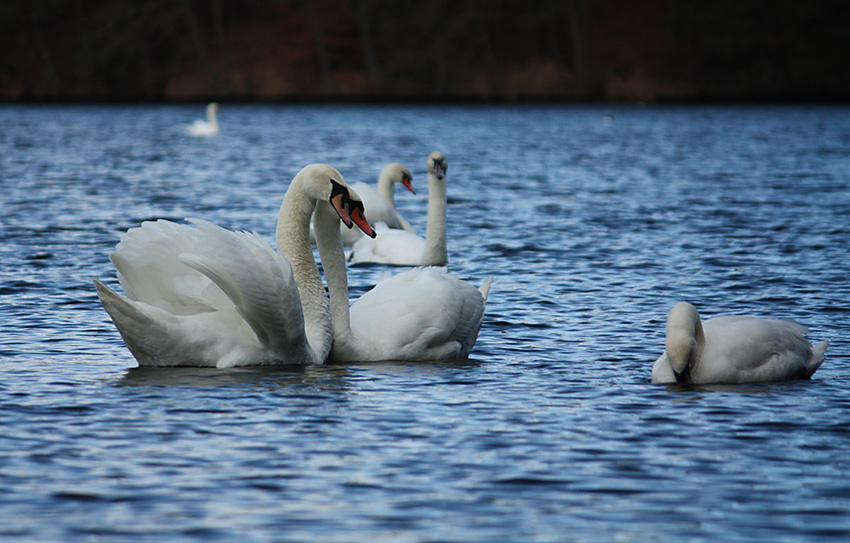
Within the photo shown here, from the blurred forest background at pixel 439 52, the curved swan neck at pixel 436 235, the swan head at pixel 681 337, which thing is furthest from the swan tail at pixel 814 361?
the blurred forest background at pixel 439 52

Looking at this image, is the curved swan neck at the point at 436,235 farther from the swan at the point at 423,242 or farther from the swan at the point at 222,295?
→ the swan at the point at 222,295

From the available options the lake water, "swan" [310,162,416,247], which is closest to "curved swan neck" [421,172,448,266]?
the lake water

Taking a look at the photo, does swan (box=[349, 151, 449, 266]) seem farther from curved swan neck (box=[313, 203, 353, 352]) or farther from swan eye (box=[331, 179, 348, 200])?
swan eye (box=[331, 179, 348, 200])

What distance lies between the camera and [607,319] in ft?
37.2

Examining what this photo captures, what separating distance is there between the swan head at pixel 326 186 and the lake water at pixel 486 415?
3.87ft

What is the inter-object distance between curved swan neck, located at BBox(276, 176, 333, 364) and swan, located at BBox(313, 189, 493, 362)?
13cm

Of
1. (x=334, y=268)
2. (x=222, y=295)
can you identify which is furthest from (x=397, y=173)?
(x=222, y=295)

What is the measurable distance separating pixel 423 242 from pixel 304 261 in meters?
5.47

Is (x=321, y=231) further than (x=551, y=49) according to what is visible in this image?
No

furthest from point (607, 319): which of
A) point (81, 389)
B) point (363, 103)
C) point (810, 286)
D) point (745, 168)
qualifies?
point (363, 103)

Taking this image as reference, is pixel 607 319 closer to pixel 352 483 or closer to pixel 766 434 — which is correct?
pixel 766 434

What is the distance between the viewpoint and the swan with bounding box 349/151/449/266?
13.9 m

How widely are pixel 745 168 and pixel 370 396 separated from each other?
79.0ft

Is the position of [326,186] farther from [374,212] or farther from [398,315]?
[374,212]
